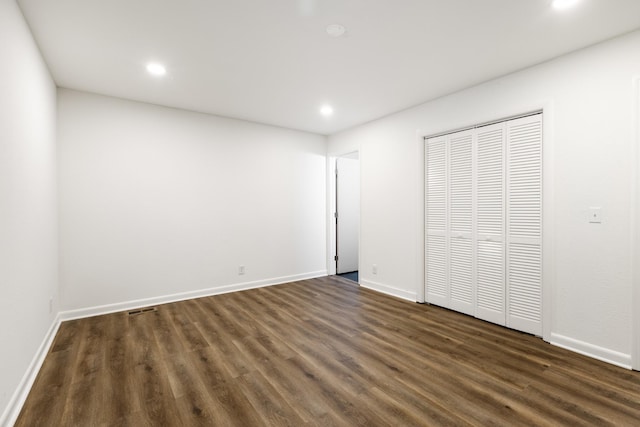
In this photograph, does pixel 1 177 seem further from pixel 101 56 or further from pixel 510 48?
pixel 510 48

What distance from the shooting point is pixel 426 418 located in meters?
1.77

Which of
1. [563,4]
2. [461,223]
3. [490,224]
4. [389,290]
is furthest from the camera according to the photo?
[389,290]

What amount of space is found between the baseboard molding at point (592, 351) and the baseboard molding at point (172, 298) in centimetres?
351

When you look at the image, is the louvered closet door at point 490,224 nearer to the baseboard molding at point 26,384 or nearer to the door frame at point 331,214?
the door frame at point 331,214

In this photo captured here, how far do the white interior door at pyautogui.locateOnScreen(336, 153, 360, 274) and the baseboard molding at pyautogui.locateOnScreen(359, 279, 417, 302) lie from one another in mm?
991

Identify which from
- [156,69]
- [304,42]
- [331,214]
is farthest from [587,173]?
[156,69]

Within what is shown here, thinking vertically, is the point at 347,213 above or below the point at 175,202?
below

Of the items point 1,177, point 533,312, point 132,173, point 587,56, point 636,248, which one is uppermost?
point 587,56

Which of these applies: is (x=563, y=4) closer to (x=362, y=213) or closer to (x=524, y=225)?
A: (x=524, y=225)

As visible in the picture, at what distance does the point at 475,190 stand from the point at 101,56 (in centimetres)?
390

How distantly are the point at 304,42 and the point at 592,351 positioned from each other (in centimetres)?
346

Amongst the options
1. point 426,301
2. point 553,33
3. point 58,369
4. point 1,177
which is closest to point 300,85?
point 553,33

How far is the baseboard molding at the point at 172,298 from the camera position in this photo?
3.48 metres

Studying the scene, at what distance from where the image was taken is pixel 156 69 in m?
2.96
